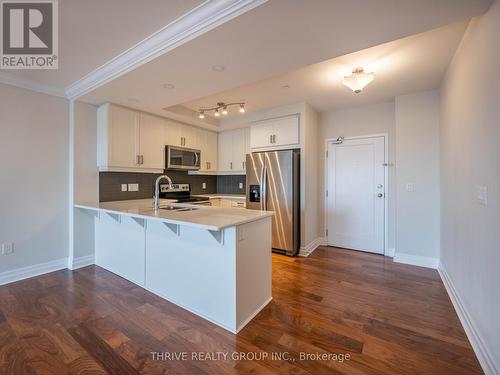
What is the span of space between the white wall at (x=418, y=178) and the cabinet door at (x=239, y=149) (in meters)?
2.66

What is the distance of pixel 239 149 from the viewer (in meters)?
4.81

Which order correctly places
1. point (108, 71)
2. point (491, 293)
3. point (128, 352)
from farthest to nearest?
point (108, 71), point (128, 352), point (491, 293)

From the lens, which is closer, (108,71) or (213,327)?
(213,327)

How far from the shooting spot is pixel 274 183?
3814mm

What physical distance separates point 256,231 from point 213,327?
2.85 feet

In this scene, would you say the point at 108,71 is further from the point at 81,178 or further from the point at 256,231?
the point at 256,231

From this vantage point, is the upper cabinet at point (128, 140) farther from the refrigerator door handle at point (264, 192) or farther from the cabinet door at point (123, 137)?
the refrigerator door handle at point (264, 192)

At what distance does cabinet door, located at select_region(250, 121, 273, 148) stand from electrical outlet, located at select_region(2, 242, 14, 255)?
11.7 ft

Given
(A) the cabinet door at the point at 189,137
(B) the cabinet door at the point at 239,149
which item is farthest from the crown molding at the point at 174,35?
(B) the cabinet door at the point at 239,149

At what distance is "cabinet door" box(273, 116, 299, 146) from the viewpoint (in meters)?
3.78

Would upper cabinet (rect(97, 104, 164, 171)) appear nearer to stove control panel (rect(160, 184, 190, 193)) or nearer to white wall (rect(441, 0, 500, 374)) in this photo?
stove control panel (rect(160, 184, 190, 193))

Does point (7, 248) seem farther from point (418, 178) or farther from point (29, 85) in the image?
point (418, 178)

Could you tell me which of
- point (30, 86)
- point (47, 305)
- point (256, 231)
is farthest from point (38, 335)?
point (30, 86)

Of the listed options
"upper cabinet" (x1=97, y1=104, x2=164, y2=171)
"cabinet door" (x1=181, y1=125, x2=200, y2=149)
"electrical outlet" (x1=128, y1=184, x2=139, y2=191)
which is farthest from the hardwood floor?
"cabinet door" (x1=181, y1=125, x2=200, y2=149)
